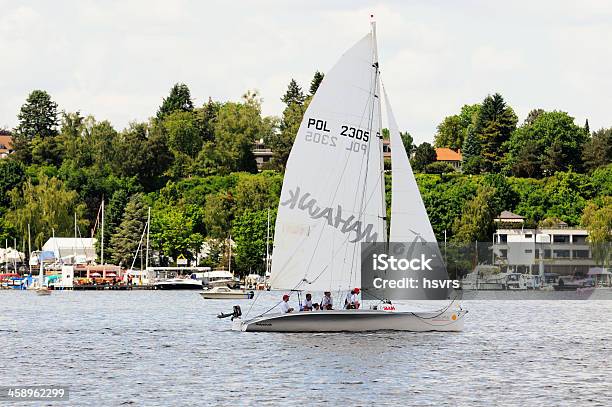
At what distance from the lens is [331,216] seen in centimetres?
6053

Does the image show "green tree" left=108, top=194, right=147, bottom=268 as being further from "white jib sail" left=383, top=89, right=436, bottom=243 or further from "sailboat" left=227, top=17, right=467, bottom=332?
"white jib sail" left=383, top=89, right=436, bottom=243

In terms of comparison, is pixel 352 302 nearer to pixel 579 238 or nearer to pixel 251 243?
pixel 251 243

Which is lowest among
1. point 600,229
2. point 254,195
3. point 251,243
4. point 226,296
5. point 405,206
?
point 226,296

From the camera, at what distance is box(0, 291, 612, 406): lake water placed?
45750 millimetres

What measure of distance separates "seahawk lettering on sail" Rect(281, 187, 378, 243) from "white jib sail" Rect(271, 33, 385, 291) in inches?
1.8

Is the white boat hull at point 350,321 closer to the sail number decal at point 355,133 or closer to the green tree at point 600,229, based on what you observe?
the sail number decal at point 355,133

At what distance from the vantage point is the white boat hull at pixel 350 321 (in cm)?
5944

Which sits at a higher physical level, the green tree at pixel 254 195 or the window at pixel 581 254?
the green tree at pixel 254 195

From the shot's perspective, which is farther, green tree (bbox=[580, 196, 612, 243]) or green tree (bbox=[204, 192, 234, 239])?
green tree (bbox=[204, 192, 234, 239])

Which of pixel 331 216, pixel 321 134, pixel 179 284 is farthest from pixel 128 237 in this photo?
pixel 321 134

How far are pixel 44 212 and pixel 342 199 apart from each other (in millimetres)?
123231

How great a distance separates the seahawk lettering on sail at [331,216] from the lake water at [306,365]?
4758 mm

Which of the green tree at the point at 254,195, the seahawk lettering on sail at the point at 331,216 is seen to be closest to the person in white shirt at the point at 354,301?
the seahawk lettering on sail at the point at 331,216

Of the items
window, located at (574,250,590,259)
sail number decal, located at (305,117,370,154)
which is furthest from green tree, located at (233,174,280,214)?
sail number decal, located at (305,117,370,154)
